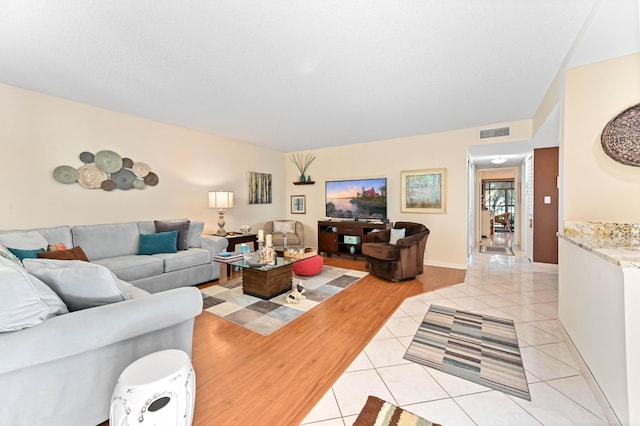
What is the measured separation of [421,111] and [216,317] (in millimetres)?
3730

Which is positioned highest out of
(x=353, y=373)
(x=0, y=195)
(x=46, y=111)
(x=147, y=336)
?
(x=46, y=111)

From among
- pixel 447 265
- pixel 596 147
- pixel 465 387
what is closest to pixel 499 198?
pixel 447 265

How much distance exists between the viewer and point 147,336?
1.53 m

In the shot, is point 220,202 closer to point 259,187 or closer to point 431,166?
point 259,187

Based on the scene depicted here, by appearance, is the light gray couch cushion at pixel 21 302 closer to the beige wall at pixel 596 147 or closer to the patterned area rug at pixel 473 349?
the patterned area rug at pixel 473 349

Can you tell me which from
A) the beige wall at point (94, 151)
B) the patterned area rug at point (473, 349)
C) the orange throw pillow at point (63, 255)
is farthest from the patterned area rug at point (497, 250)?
the orange throw pillow at point (63, 255)

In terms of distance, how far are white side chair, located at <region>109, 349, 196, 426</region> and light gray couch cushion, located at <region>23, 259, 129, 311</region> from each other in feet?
1.48

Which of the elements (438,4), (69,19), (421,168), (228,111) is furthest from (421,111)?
(69,19)

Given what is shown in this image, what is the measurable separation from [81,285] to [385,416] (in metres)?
1.85

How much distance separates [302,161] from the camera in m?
6.50

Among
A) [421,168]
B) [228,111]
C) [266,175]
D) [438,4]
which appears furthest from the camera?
[266,175]

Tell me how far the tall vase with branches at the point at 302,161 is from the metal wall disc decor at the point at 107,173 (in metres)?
3.21

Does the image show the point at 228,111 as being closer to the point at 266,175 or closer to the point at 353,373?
the point at 266,175

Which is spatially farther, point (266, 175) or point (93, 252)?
point (266, 175)
